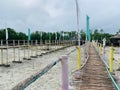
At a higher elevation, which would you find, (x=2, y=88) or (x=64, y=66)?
(x=64, y=66)

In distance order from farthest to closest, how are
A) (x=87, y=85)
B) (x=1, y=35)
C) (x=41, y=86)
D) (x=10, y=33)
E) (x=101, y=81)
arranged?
1. (x=10, y=33)
2. (x=1, y=35)
3. (x=41, y=86)
4. (x=101, y=81)
5. (x=87, y=85)

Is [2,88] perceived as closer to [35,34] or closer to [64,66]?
[64,66]

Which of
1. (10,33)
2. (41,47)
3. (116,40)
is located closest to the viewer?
(41,47)

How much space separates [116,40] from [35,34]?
20789 mm

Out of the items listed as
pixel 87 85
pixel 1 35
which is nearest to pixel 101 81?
pixel 87 85

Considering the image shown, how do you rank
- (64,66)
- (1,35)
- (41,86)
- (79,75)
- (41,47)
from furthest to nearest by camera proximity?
1. (1,35)
2. (41,47)
3. (41,86)
4. (79,75)
5. (64,66)

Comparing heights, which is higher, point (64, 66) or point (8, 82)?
point (64, 66)

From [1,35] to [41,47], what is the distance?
2536cm

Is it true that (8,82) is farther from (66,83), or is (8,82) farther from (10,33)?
(10,33)

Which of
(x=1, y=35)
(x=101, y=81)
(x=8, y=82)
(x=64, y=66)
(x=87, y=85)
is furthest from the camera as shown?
(x=1, y=35)

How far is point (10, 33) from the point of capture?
75188 mm

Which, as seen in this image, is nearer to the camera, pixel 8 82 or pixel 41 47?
pixel 8 82

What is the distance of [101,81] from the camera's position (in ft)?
31.4

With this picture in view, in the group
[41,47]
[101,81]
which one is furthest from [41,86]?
[41,47]
